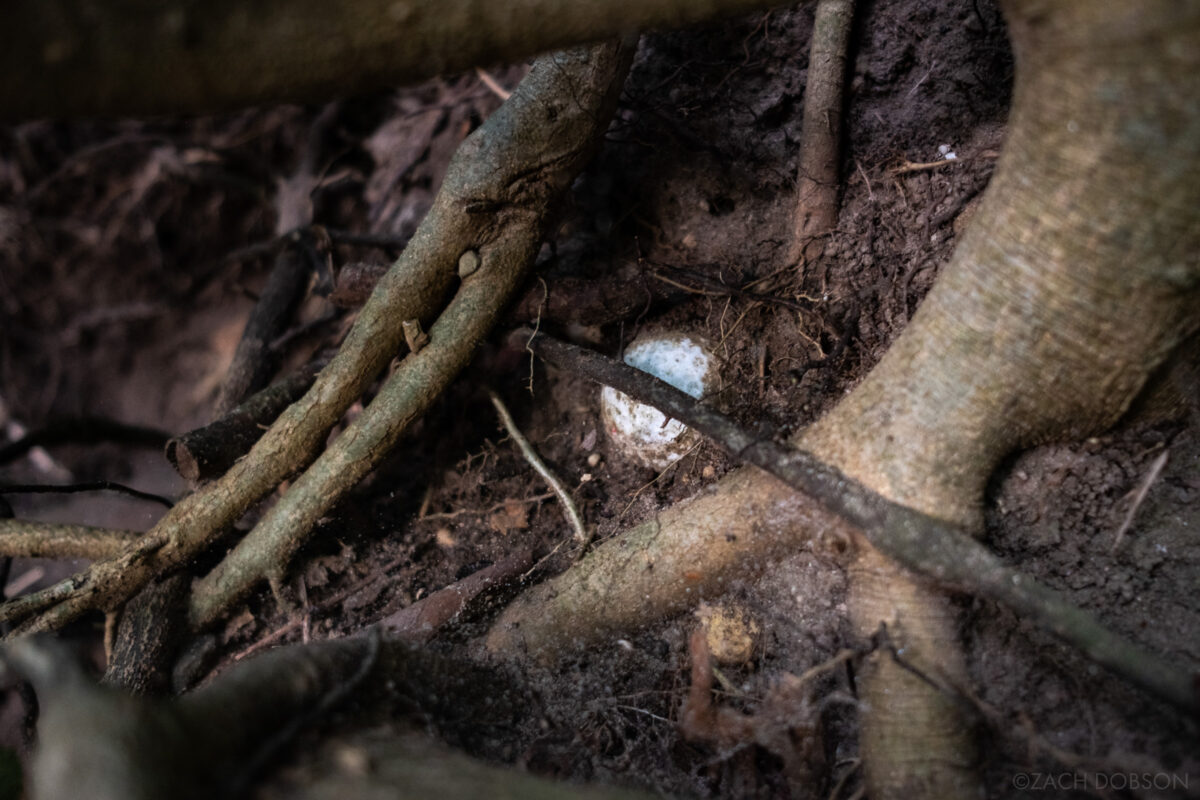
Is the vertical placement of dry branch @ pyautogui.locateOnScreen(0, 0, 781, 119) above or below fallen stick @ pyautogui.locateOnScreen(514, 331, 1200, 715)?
above

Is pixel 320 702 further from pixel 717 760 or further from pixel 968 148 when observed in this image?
pixel 968 148

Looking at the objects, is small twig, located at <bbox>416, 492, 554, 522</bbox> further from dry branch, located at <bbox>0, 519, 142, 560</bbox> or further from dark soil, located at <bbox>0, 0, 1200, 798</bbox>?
dry branch, located at <bbox>0, 519, 142, 560</bbox>

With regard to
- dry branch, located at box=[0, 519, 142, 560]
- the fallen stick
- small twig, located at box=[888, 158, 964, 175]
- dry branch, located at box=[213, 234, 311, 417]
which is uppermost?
small twig, located at box=[888, 158, 964, 175]

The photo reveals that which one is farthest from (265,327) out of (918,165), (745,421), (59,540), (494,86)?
(918,165)

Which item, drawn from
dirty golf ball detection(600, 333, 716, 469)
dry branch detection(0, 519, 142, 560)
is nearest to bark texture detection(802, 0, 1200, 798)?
dirty golf ball detection(600, 333, 716, 469)

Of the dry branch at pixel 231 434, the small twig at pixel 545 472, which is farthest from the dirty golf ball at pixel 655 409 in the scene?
the dry branch at pixel 231 434

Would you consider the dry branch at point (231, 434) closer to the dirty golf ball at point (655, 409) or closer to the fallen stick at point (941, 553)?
the dirty golf ball at point (655, 409)

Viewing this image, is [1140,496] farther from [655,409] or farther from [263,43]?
[263,43]
